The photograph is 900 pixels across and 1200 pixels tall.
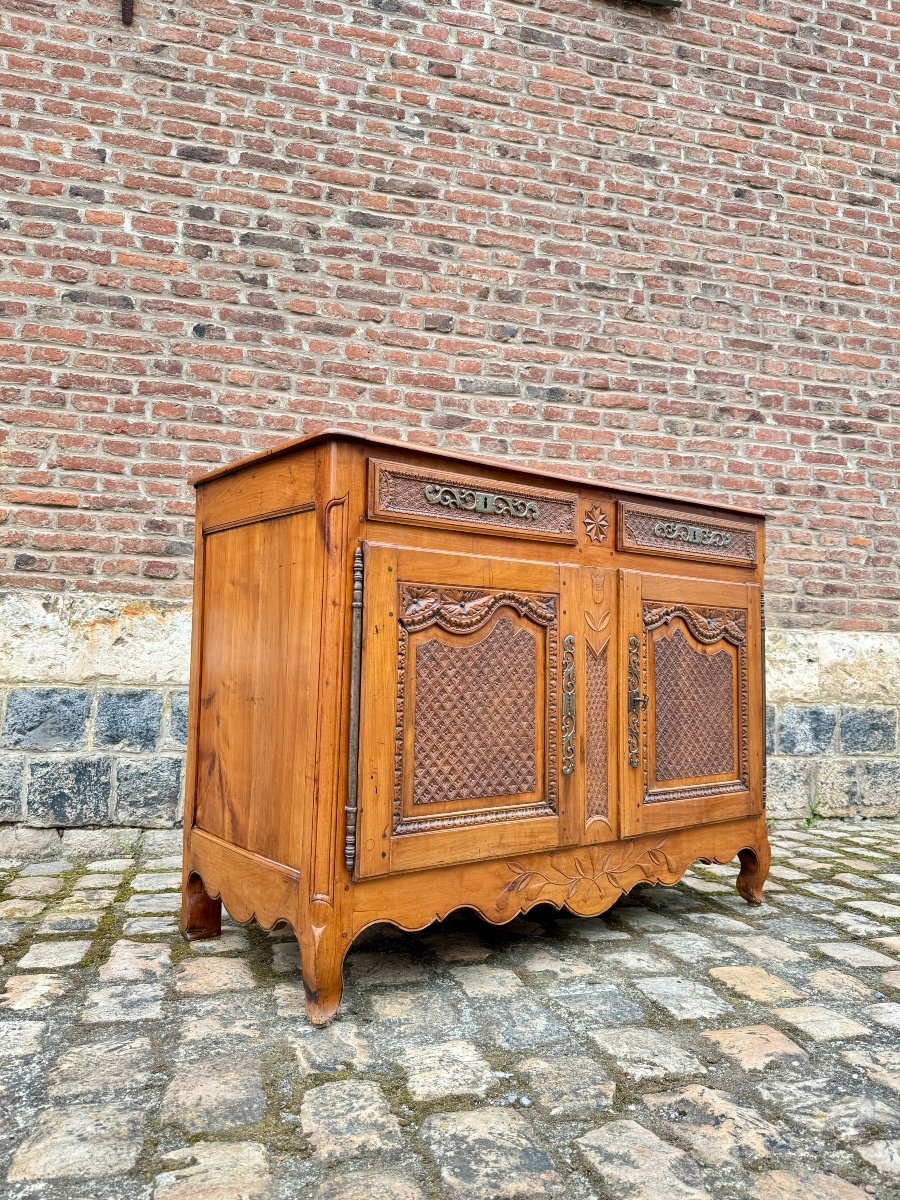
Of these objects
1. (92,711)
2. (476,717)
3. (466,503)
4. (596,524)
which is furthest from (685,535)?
(92,711)

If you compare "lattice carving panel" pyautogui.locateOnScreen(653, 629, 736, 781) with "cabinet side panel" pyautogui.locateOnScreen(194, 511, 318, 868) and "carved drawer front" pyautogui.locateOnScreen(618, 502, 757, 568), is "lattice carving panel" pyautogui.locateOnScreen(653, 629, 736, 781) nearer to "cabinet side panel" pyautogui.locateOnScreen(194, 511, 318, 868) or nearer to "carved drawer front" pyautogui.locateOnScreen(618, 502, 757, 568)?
"carved drawer front" pyautogui.locateOnScreen(618, 502, 757, 568)

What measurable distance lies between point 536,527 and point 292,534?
651 millimetres

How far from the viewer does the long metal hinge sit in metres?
1.84

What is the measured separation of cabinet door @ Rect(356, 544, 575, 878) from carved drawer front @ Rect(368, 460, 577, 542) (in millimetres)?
84

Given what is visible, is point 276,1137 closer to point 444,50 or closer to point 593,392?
point 593,392

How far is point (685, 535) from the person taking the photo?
2678mm

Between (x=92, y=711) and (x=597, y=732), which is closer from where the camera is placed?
(x=597, y=732)

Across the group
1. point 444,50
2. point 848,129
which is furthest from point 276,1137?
point 848,129

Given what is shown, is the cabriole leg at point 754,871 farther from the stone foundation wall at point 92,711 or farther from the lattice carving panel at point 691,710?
the stone foundation wall at point 92,711

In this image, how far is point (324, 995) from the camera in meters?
1.78

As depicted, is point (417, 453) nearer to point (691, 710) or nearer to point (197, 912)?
point (691, 710)

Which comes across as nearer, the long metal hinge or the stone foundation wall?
the long metal hinge

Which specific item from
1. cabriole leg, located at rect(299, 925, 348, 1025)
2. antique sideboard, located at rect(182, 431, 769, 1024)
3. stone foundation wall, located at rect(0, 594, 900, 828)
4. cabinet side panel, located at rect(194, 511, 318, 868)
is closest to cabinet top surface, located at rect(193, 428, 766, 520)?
→ antique sideboard, located at rect(182, 431, 769, 1024)

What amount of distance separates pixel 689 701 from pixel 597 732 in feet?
1.36
